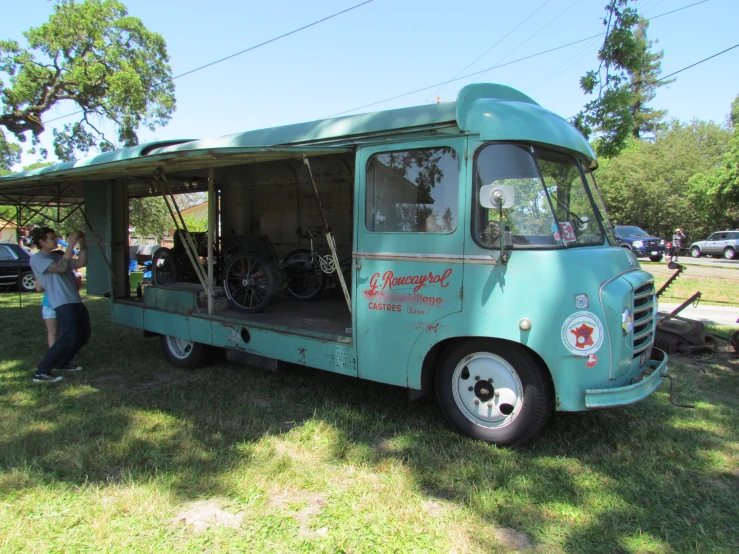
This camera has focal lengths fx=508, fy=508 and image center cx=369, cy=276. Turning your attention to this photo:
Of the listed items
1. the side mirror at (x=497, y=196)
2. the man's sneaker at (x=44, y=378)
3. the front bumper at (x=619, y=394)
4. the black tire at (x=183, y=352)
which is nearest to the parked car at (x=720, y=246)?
the front bumper at (x=619, y=394)

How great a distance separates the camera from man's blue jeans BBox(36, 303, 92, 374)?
221 inches

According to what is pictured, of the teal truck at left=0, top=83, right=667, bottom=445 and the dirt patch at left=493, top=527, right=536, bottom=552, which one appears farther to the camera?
the teal truck at left=0, top=83, right=667, bottom=445

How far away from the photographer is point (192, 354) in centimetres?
611

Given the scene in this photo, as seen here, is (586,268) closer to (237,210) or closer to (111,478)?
(111,478)

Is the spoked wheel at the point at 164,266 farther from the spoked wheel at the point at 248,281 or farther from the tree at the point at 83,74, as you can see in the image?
the tree at the point at 83,74

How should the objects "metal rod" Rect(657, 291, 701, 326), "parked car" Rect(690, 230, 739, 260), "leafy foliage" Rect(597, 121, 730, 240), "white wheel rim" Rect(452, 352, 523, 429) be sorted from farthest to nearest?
"leafy foliage" Rect(597, 121, 730, 240)
"parked car" Rect(690, 230, 739, 260)
"metal rod" Rect(657, 291, 701, 326)
"white wheel rim" Rect(452, 352, 523, 429)

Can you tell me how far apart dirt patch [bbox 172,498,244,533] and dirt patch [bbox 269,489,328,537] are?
10.1 inches

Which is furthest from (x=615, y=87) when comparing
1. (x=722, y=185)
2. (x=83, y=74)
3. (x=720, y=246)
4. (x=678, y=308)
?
(x=720, y=246)

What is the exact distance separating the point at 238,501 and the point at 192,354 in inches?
127

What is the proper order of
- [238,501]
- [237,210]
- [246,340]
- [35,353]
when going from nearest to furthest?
[238,501], [246,340], [35,353], [237,210]

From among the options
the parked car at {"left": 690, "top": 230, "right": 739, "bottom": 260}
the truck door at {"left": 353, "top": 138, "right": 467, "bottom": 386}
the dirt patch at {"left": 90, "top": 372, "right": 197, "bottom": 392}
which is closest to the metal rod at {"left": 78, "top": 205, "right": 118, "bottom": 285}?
the dirt patch at {"left": 90, "top": 372, "right": 197, "bottom": 392}

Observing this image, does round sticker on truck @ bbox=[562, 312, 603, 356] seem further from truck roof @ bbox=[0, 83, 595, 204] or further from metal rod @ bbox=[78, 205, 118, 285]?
metal rod @ bbox=[78, 205, 118, 285]

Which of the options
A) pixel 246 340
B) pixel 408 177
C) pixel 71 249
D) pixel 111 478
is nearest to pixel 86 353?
pixel 71 249

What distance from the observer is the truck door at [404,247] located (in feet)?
12.8
